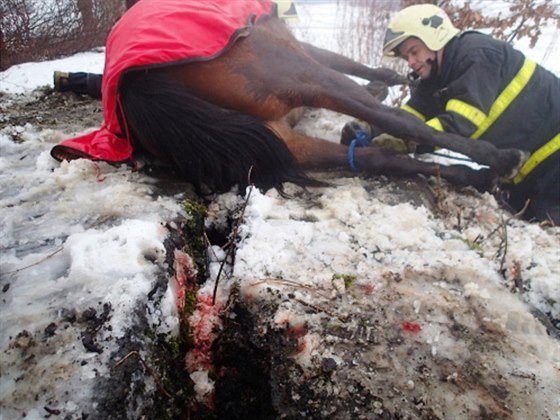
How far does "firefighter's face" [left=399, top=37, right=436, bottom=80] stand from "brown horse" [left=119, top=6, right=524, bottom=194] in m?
0.63

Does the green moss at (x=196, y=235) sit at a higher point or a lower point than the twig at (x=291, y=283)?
lower

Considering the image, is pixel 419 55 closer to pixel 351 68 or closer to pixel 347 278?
pixel 351 68

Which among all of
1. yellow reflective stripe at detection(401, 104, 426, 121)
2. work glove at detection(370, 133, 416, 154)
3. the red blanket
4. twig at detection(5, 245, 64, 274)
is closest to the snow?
twig at detection(5, 245, 64, 274)

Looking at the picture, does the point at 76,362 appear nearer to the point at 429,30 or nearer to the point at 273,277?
the point at 273,277

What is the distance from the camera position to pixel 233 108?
2.18 m

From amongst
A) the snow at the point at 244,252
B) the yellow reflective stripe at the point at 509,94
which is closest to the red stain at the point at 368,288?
the snow at the point at 244,252

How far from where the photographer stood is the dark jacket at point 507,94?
2406mm

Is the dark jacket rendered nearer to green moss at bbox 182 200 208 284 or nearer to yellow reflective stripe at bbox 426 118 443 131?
yellow reflective stripe at bbox 426 118 443 131

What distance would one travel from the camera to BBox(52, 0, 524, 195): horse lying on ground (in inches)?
78.8

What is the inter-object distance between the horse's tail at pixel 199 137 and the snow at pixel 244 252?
150mm

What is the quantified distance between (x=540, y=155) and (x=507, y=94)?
0.46 meters

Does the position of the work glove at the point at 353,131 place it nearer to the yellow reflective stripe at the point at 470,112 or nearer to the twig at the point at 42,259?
the yellow reflective stripe at the point at 470,112

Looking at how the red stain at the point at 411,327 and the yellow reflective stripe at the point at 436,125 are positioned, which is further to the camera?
the yellow reflective stripe at the point at 436,125

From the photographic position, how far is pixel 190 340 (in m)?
1.40
